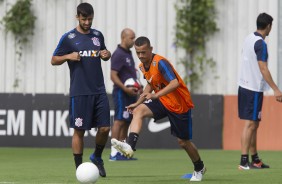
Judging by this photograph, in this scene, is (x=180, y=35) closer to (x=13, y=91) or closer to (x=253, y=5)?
(x=253, y=5)

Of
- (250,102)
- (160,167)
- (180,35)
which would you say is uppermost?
(180,35)

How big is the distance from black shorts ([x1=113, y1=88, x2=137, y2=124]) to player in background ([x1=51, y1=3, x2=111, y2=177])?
13.6 feet

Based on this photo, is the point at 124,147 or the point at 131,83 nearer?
the point at 124,147

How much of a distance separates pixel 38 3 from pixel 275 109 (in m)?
5.81

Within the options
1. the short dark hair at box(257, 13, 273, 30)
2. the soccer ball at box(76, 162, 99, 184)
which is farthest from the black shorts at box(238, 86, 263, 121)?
the soccer ball at box(76, 162, 99, 184)

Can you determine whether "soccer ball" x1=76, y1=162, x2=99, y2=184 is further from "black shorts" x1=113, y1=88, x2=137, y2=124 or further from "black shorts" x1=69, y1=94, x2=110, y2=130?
"black shorts" x1=113, y1=88, x2=137, y2=124

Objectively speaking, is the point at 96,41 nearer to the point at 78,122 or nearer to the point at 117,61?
the point at 78,122


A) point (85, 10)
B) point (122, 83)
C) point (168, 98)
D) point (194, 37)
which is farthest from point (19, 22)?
point (168, 98)

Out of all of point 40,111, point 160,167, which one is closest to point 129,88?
point 160,167

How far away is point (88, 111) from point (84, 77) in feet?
1.40

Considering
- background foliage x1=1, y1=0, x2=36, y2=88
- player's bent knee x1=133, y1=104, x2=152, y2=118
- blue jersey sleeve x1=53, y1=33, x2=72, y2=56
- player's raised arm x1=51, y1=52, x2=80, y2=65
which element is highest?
background foliage x1=1, y1=0, x2=36, y2=88

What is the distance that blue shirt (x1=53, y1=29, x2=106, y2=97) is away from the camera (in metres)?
11.6

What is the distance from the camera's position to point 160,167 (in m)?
14.0

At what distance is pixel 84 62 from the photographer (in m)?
11.6
